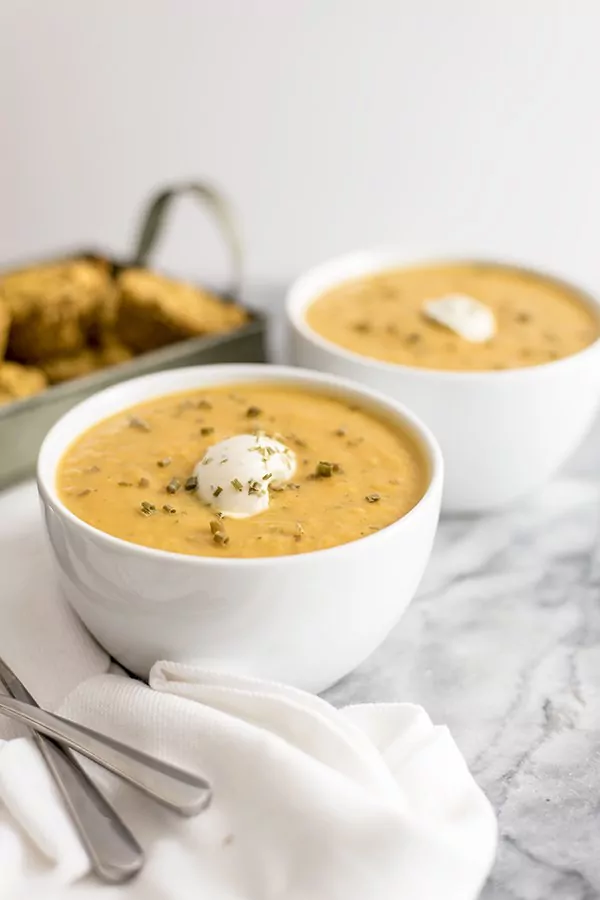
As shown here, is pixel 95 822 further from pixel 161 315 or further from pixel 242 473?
pixel 161 315

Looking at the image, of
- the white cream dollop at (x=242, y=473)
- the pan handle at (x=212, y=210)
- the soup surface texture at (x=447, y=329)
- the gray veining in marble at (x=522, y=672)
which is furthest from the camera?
the pan handle at (x=212, y=210)

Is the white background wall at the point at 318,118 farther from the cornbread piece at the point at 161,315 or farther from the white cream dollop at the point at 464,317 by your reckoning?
the white cream dollop at the point at 464,317

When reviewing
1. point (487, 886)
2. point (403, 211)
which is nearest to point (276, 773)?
point (487, 886)

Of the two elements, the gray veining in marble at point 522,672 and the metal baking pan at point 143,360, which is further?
the metal baking pan at point 143,360

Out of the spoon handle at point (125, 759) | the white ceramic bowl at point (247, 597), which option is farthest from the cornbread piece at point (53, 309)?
the spoon handle at point (125, 759)

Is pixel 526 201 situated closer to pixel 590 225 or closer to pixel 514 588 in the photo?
pixel 590 225

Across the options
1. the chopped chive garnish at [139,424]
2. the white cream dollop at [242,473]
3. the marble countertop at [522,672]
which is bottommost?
the marble countertop at [522,672]

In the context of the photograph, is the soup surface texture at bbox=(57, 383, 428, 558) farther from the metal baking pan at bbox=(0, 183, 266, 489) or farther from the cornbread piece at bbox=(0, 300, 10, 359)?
the cornbread piece at bbox=(0, 300, 10, 359)

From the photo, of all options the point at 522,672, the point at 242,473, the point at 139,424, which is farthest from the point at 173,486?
the point at 522,672
